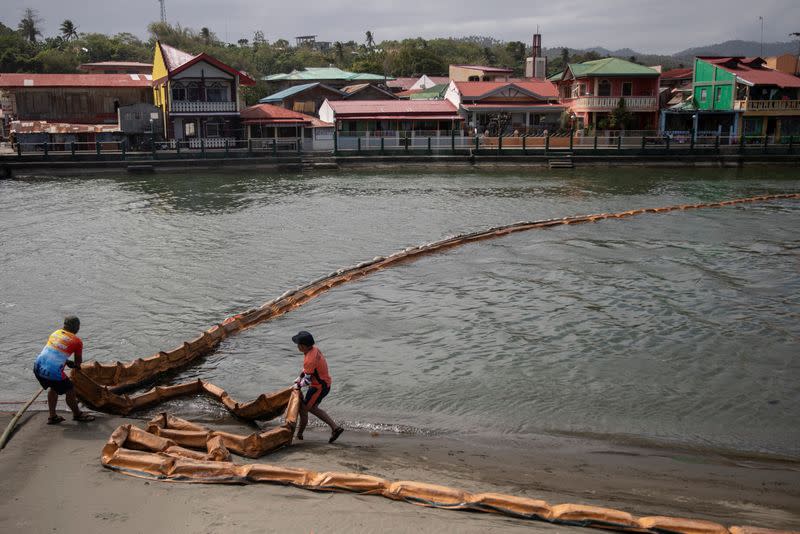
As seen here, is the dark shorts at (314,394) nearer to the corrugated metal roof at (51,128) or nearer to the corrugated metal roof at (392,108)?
the corrugated metal roof at (51,128)

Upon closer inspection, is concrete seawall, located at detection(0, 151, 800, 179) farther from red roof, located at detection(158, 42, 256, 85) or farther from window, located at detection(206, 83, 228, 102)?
red roof, located at detection(158, 42, 256, 85)

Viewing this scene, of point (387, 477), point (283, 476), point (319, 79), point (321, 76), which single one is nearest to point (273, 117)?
point (319, 79)

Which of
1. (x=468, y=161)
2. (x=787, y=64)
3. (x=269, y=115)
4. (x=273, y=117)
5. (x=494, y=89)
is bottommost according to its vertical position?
(x=468, y=161)

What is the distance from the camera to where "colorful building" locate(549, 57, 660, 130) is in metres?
55.7

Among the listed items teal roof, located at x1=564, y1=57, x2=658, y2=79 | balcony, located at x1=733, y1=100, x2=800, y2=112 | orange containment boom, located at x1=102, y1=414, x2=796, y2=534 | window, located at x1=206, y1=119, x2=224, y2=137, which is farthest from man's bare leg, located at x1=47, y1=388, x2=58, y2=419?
balcony, located at x1=733, y1=100, x2=800, y2=112

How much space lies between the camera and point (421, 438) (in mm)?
9438

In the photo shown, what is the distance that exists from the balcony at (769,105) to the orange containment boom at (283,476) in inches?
2193

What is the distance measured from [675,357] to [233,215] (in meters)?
21.1

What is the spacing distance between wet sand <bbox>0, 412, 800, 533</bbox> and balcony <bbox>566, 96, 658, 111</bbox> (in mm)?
49949

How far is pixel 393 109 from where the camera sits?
183 feet

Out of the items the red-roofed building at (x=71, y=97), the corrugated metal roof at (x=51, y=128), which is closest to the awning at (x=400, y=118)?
the red-roofed building at (x=71, y=97)

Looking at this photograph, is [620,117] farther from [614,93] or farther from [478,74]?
[478,74]

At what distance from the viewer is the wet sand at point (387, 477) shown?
21.0 feet

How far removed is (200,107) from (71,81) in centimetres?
1263
